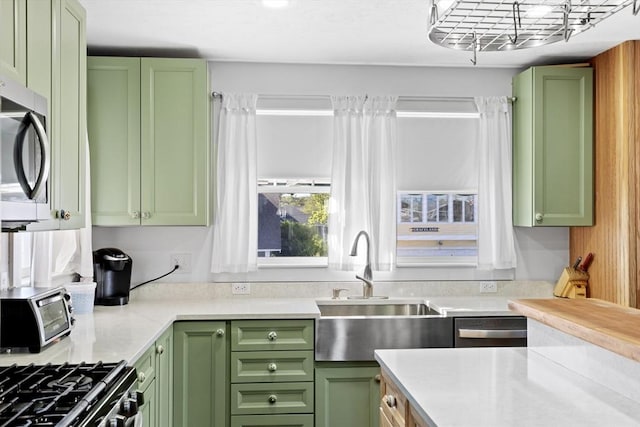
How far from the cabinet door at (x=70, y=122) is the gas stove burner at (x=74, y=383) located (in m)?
0.68

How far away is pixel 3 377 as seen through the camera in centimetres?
183

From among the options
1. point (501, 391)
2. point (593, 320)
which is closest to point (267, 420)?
point (501, 391)

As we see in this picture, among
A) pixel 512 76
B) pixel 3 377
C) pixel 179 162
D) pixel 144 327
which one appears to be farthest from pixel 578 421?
pixel 512 76

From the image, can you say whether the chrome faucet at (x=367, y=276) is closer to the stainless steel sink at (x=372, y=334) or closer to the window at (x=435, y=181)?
the window at (x=435, y=181)

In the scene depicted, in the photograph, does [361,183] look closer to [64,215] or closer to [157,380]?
[157,380]

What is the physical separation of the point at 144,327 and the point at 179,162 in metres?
1.10

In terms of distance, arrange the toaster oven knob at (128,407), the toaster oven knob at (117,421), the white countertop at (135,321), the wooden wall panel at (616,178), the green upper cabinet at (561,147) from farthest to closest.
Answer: the green upper cabinet at (561,147)
the wooden wall panel at (616,178)
the white countertop at (135,321)
the toaster oven knob at (128,407)
the toaster oven knob at (117,421)

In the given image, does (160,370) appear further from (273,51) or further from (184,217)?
(273,51)

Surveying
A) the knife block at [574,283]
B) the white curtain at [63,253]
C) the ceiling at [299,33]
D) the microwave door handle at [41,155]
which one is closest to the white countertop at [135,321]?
the white curtain at [63,253]

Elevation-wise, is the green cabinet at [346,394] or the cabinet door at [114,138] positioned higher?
the cabinet door at [114,138]

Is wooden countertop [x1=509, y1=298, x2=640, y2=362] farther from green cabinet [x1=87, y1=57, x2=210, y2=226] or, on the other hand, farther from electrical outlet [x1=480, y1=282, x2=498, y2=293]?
green cabinet [x1=87, y1=57, x2=210, y2=226]

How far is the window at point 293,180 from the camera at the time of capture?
3.76m

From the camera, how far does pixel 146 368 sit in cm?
246

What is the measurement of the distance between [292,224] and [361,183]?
536 mm
